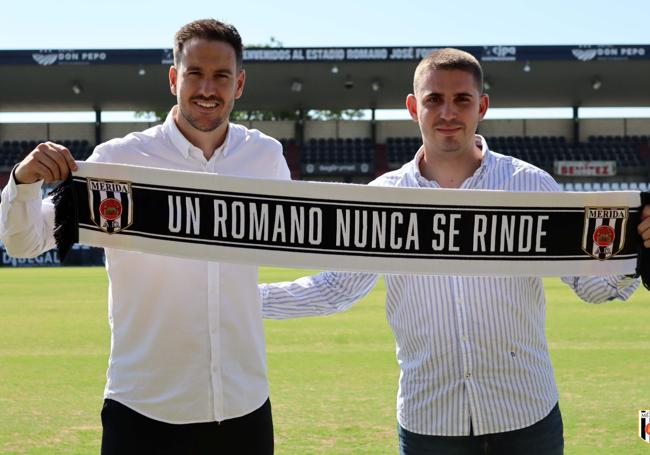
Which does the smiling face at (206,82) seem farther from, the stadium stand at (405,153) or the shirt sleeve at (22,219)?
the stadium stand at (405,153)

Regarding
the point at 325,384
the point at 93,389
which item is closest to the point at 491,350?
the point at 325,384

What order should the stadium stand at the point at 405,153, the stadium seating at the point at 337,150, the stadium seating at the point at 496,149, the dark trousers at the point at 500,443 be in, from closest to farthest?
1. the dark trousers at the point at 500,443
2. the stadium stand at the point at 405,153
3. the stadium seating at the point at 496,149
4. the stadium seating at the point at 337,150

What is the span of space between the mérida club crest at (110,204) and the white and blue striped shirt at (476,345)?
1013 millimetres

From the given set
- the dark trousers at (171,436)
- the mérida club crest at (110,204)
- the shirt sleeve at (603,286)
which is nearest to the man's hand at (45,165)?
the mérida club crest at (110,204)

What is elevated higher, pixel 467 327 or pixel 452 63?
pixel 452 63

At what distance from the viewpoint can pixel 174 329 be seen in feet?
10.6

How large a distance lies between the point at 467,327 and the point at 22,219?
1.55 meters

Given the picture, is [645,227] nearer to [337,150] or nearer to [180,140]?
[180,140]

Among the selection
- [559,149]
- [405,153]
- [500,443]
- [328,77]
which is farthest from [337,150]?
[500,443]

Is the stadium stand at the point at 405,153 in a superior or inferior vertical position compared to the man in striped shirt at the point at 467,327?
inferior

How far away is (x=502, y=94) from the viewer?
138 ft

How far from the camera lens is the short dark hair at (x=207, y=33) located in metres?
3.32

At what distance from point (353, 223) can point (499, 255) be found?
542 millimetres

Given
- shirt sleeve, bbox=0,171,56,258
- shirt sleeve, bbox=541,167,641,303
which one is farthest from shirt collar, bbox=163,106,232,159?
shirt sleeve, bbox=541,167,641,303
